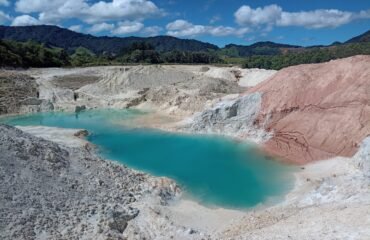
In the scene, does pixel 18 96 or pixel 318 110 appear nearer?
pixel 318 110

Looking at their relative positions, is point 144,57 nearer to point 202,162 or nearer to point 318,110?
point 318,110

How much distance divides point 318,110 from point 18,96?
32944mm

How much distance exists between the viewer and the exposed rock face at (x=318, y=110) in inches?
957

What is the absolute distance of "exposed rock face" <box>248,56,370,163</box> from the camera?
24312 mm

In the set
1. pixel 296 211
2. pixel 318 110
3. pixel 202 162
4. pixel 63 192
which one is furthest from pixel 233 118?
pixel 63 192

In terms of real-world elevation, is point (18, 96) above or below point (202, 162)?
above

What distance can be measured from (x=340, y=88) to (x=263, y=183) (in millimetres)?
9531

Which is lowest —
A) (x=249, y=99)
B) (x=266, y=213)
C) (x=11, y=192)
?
(x=266, y=213)

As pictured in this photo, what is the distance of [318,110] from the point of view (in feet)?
87.8

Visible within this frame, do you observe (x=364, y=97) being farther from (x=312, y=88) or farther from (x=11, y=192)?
(x=11, y=192)

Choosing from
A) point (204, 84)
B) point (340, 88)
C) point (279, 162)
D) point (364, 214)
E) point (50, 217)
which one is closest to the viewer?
point (364, 214)

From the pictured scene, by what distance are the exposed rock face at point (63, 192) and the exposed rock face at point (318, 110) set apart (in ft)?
30.7

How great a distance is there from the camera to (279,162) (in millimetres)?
24406

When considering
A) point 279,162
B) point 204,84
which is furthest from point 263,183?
point 204,84
